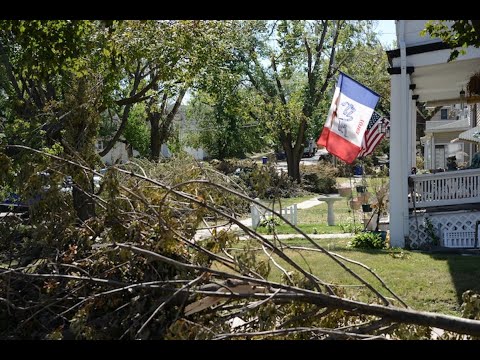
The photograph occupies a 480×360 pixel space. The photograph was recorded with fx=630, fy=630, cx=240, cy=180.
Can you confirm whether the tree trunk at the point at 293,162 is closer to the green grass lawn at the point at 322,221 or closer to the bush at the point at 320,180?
the bush at the point at 320,180

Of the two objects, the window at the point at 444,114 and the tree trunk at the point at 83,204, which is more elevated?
the window at the point at 444,114

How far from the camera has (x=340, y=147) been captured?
13195 millimetres

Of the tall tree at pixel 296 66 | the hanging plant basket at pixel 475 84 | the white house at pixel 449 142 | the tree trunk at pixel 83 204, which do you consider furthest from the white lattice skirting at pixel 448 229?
the tall tree at pixel 296 66

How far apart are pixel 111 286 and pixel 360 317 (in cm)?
182

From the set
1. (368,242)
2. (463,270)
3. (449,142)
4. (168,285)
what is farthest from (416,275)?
(449,142)

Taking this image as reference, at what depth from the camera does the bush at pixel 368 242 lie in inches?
515

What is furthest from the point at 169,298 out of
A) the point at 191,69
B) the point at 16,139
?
the point at 191,69

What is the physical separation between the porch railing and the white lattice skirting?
397 millimetres

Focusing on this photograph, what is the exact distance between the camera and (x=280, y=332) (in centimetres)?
391

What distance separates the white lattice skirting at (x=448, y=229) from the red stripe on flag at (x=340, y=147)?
186 cm

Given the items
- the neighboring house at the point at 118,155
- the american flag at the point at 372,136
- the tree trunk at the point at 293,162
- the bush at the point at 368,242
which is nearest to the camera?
the neighboring house at the point at 118,155

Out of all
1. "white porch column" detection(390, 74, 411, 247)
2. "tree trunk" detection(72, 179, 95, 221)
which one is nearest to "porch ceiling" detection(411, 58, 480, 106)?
"white porch column" detection(390, 74, 411, 247)

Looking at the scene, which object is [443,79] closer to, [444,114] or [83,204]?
[83,204]
